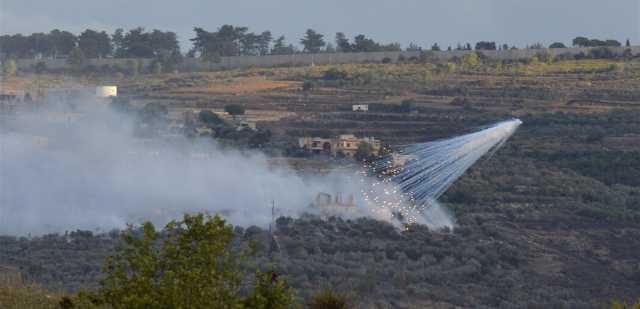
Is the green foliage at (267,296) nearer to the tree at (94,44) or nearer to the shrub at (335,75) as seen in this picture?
the shrub at (335,75)

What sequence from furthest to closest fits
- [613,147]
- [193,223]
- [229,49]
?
[229,49] < [613,147] < [193,223]

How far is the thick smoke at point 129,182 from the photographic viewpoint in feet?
148

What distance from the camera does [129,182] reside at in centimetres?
5016

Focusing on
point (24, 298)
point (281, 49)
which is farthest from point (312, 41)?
point (24, 298)

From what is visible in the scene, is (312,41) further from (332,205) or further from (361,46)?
(332,205)

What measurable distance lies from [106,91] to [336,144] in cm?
Answer: 2201

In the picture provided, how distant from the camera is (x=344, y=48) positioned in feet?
337

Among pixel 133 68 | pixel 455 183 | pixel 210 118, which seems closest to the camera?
pixel 455 183

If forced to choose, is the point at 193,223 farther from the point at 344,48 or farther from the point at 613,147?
the point at 344,48

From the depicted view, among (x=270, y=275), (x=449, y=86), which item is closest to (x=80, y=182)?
(x=449, y=86)

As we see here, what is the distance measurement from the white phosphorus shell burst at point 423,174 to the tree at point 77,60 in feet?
126

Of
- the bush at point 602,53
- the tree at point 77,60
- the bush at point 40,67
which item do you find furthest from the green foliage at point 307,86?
the bush at point 602,53

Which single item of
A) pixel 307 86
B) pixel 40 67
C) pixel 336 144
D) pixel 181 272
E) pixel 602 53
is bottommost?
pixel 336 144

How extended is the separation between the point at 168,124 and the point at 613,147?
60.4 feet
